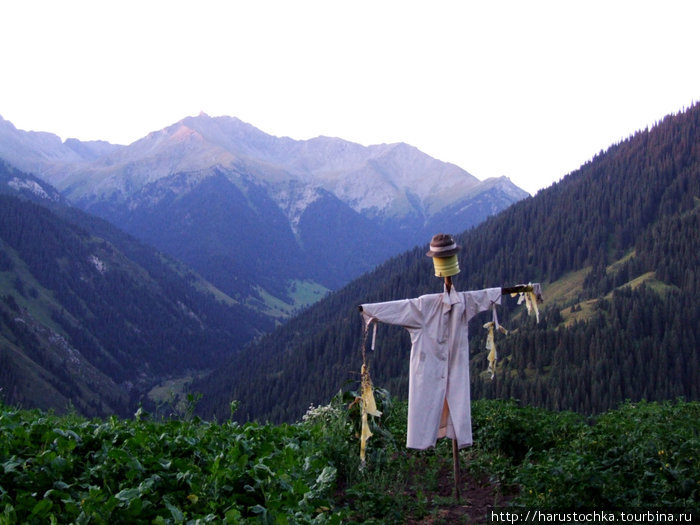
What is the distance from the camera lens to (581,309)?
428ft

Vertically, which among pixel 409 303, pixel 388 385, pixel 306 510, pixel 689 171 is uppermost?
pixel 689 171

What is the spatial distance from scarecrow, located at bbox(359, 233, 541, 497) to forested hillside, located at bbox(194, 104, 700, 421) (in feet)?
208

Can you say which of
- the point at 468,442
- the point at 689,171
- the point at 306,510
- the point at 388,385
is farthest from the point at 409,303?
the point at 689,171

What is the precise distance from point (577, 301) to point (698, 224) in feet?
119

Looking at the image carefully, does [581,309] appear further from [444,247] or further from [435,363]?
[435,363]

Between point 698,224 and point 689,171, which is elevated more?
point 689,171

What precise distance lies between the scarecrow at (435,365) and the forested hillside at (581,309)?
208 ft

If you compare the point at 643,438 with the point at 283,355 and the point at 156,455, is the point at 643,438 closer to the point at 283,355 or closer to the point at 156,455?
the point at 156,455

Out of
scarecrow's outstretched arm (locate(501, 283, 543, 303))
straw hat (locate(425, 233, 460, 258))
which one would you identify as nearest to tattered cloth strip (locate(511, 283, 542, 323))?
scarecrow's outstretched arm (locate(501, 283, 543, 303))

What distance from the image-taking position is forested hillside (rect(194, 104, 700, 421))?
337 feet

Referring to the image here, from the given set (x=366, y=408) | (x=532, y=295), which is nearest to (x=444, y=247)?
(x=532, y=295)

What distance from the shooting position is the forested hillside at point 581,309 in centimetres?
10269

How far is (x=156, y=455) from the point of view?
8305 mm

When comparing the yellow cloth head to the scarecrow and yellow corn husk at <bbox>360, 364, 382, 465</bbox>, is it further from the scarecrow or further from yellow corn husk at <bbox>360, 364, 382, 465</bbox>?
yellow corn husk at <bbox>360, 364, 382, 465</bbox>
